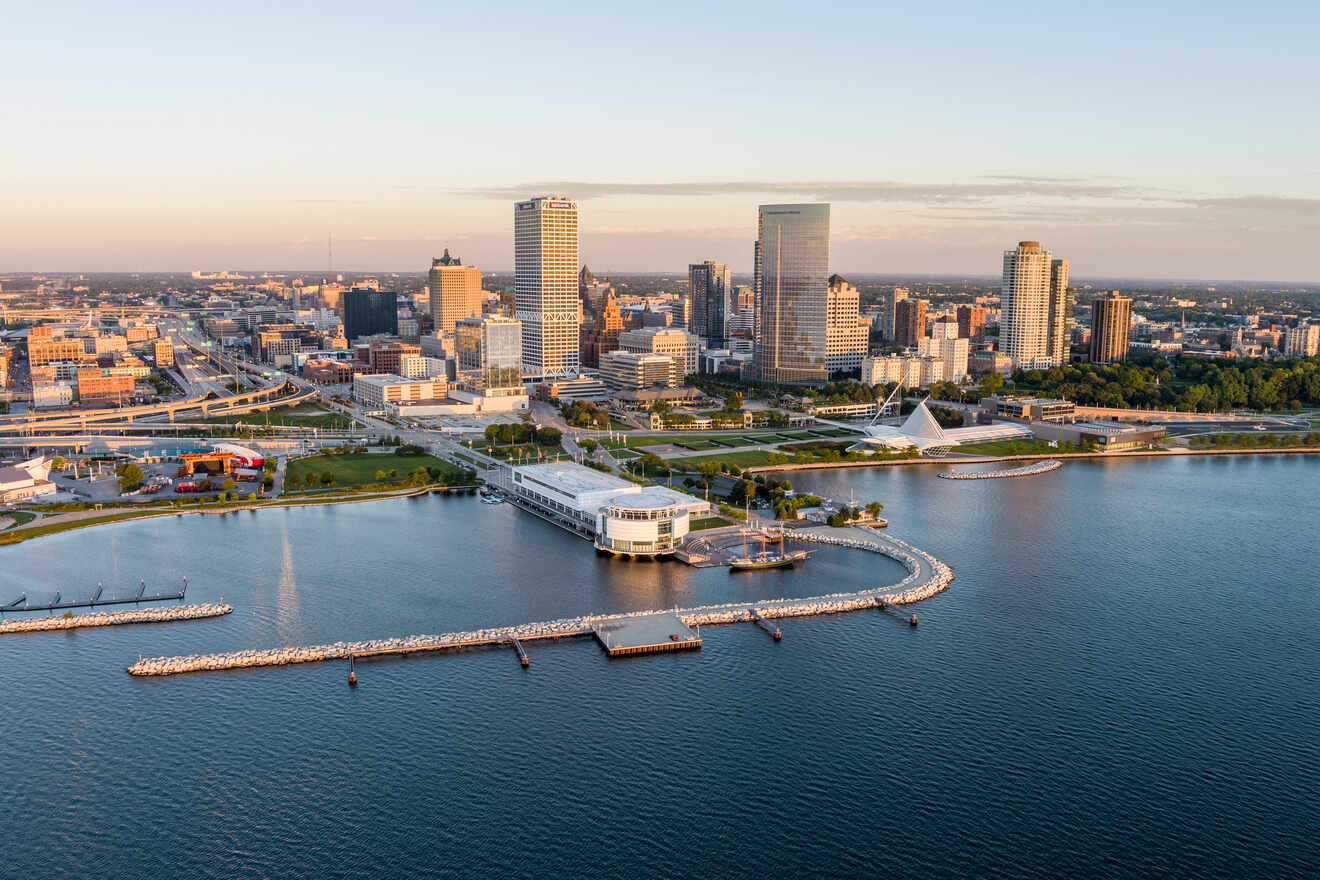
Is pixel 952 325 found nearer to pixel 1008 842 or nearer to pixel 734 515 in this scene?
pixel 734 515

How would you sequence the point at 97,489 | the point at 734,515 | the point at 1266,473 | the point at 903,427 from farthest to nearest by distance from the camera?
the point at 903,427, the point at 1266,473, the point at 97,489, the point at 734,515

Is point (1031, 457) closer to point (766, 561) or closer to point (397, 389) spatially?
point (766, 561)

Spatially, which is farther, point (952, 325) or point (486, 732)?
point (952, 325)

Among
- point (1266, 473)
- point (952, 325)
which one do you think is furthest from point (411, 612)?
point (952, 325)

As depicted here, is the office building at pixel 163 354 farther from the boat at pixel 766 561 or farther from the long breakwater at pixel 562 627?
the long breakwater at pixel 562 627

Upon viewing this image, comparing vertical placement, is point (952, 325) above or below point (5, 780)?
above

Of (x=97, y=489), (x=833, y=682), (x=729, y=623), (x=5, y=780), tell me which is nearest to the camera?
(x=5, y=780)

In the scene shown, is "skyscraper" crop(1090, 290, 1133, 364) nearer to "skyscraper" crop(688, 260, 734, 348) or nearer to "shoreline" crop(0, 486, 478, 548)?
"skyscraper" crop(688, 260, 734, 348)
